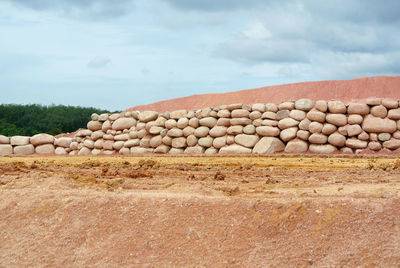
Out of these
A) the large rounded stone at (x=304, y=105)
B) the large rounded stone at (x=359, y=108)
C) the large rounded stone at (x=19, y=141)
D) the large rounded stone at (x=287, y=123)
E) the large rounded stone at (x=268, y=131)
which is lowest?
the large rounded stone at (x=19, y=141)

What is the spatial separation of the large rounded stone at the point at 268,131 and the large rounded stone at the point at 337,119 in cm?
144

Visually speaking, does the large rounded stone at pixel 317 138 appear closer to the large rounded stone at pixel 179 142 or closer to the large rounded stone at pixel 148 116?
the large rounded stone at pixel 179 142

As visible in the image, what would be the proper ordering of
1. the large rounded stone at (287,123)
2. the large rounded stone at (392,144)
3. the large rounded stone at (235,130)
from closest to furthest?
the large rounded stone at (392,144) < the large rounded stone at (287,123) < the large rounded stone at (235,130)

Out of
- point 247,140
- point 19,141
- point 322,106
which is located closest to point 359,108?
point 322,106

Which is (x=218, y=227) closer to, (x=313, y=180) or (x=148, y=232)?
(x=148, y=232)

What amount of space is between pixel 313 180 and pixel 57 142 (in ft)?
38.3

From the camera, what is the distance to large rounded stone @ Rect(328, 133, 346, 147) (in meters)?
12.6

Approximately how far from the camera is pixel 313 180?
22.6 ft

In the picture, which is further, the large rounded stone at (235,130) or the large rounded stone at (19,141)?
the large rounded stone at (19,141)

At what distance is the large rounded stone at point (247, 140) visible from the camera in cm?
1318

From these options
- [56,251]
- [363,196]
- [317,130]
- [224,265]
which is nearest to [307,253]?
[224,265]

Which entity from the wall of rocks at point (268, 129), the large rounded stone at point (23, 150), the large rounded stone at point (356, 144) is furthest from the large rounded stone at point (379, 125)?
the large rounded stone at point (23, 150)

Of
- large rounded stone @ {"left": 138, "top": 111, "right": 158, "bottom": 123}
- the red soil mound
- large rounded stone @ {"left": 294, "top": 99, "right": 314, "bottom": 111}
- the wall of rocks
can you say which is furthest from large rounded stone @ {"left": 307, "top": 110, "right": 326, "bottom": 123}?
large rounded stone @ {"left": 138, "top": 111, "right": 158, "bottom": 123}

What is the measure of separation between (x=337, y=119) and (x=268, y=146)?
6.52ft
